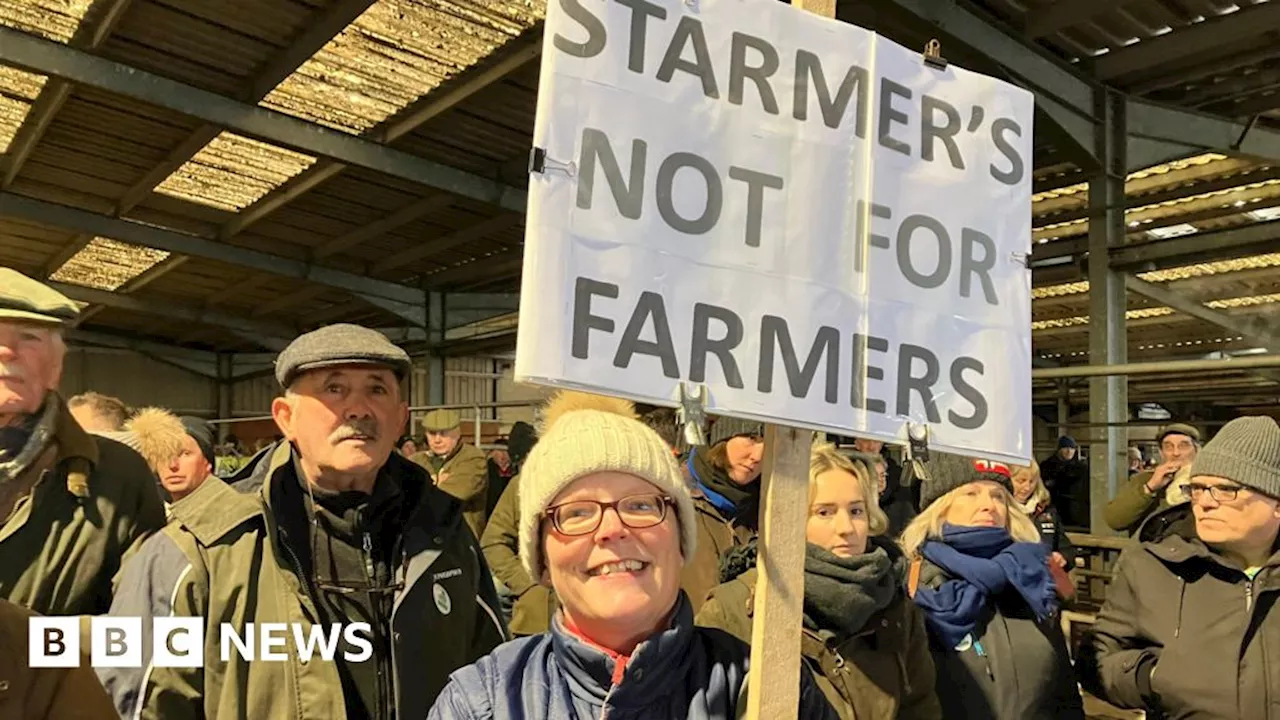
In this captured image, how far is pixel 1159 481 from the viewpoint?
4.28m

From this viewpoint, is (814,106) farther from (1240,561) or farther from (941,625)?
(1240,561)

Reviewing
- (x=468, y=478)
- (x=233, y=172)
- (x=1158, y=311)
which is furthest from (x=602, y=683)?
(x=1158, y=311)

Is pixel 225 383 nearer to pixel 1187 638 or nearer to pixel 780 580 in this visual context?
pixel 1187 638

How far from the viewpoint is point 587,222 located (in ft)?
4.21

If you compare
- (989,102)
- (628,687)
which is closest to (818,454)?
(989,102)

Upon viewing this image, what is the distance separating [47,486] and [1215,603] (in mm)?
2766

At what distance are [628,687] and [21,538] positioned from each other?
5.03ft

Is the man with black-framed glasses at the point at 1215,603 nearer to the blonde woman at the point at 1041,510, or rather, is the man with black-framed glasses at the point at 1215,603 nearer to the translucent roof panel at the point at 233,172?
the blonde woman at the point at 1041,510

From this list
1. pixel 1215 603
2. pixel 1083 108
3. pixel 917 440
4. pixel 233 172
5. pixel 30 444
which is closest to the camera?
pixel 917 440

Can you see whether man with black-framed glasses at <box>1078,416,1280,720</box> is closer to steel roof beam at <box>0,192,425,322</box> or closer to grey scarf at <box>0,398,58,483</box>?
grey scarf at <box>0,398,58,483</box>

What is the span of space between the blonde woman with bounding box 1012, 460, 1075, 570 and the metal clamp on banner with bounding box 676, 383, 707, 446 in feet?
9.23

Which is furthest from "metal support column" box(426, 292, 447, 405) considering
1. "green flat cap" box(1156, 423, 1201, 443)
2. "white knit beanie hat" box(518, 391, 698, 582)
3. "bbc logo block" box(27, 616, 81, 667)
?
"white knit beanie hat" box(518, 391, 698, 582)

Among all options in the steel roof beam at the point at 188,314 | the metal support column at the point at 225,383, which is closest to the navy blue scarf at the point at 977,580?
the steel roof beam at the point at 188,314

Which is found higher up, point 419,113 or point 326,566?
point 419,113
